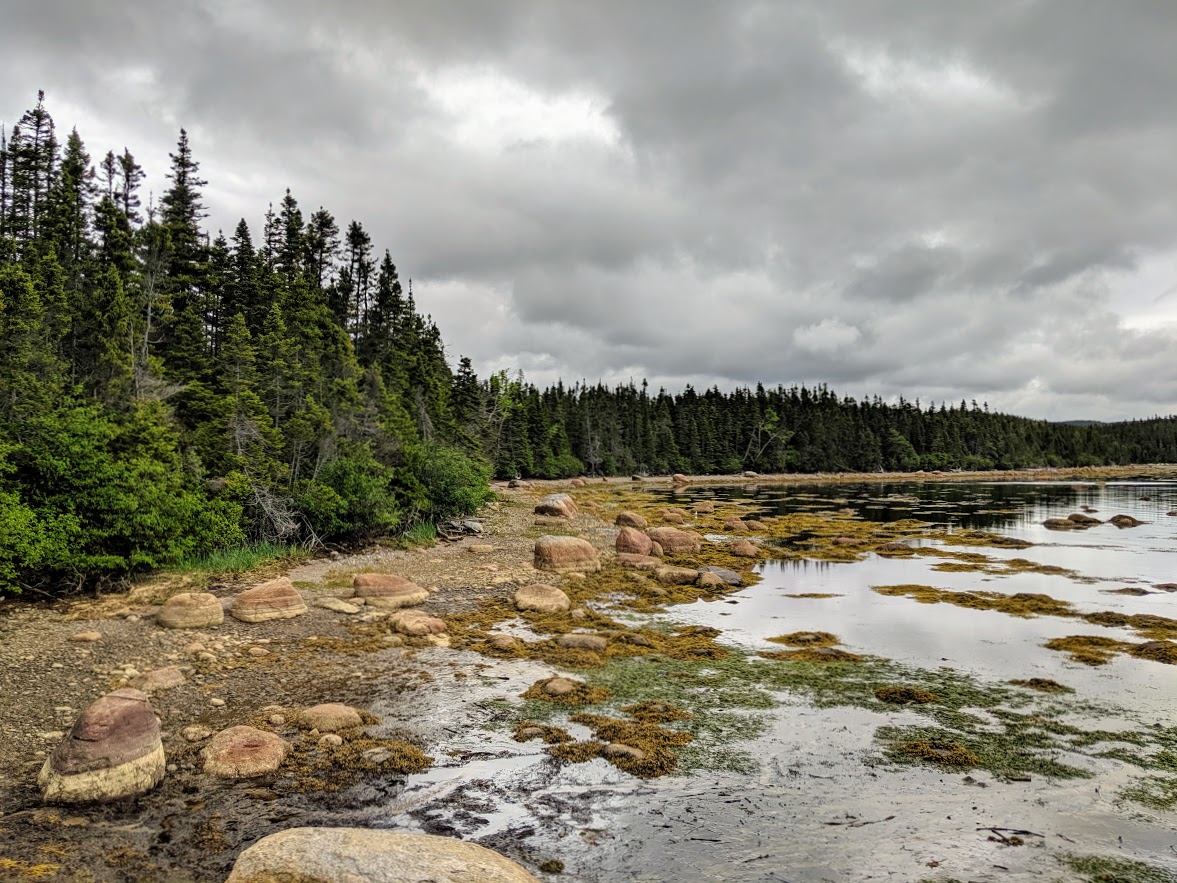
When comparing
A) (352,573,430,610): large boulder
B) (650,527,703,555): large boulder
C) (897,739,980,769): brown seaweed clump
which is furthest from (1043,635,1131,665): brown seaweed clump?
(352,573,430,610): large boulder

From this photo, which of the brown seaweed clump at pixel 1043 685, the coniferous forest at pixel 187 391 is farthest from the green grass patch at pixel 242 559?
the brown seaweed clump at pixel 1043 685

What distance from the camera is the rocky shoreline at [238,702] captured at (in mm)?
7691

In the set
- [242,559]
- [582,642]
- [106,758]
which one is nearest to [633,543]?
[582,642]

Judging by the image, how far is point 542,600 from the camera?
800 inches

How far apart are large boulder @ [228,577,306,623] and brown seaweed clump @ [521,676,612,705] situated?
25.8 ft

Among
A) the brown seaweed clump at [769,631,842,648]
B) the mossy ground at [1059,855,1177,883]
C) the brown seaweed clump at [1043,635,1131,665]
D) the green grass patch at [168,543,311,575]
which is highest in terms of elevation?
the green grass patch at [168,543,311,575]

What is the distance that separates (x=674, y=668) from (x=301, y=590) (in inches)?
480

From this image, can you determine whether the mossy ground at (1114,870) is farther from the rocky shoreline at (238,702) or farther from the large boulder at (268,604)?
the large boulder at (268,604)

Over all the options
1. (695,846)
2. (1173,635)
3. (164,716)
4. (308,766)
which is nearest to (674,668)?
(695,846)

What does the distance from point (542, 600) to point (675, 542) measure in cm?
1417

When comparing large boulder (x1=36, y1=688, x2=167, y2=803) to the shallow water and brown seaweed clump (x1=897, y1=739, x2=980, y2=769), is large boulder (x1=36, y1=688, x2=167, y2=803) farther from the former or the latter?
brown seaweed clump (x1=897, y1=739, x2=980, y2=769)

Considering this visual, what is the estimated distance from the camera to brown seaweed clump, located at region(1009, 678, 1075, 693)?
13782 mm

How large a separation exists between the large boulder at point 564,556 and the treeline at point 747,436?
53.1m

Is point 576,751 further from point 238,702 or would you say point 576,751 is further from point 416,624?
point 416,624
